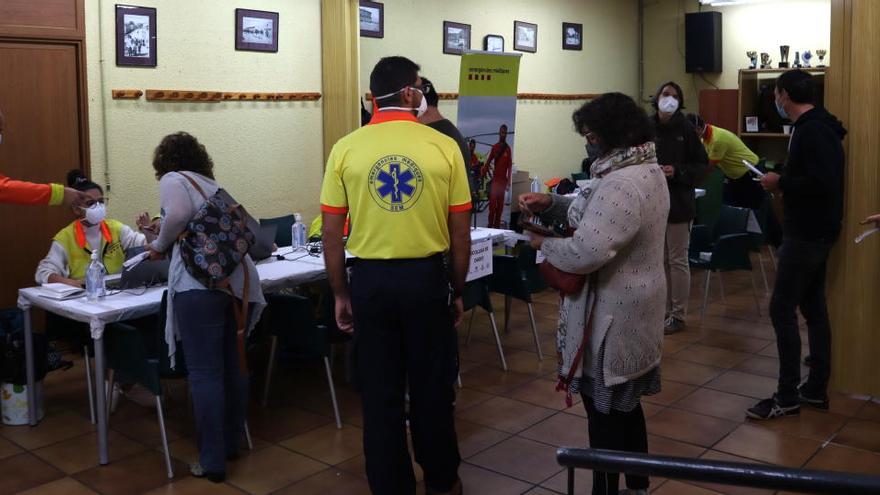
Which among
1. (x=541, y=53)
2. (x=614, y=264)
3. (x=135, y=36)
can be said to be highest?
(x=541, y=53)

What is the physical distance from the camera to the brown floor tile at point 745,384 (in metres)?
4.66

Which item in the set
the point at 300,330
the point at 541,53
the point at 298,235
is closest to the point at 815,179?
the point at 300,330

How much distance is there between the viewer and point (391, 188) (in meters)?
2.86

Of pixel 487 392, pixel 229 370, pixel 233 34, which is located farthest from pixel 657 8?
pixel 229 370

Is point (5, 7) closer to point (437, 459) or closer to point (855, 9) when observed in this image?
point (437, 459)

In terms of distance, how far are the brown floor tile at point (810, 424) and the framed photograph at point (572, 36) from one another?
6000 millimetres

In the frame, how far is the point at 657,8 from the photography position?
409 inches

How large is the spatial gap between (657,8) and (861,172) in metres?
6.59

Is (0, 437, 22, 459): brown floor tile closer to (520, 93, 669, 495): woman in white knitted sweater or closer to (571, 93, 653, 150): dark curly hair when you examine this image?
(520, 93, 669, 495): woman in white knitted sweater

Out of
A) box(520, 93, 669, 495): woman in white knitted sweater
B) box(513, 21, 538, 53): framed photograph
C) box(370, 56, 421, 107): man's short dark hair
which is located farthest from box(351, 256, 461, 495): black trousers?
box(513, 21, 538, 53): framed photograph

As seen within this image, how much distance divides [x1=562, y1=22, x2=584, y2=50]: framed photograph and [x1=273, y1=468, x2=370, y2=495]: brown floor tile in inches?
269

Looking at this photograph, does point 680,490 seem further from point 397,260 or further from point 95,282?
point 95,282

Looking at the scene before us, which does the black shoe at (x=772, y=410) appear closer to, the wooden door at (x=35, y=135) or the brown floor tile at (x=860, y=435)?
the brown floor tile at (x=860, y=435)

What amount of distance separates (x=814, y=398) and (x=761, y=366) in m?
0.80
